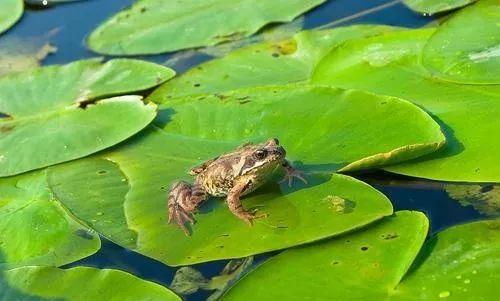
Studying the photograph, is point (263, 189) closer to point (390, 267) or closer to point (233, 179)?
point (233, 179)

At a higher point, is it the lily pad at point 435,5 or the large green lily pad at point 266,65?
the lily pad at point 435,5

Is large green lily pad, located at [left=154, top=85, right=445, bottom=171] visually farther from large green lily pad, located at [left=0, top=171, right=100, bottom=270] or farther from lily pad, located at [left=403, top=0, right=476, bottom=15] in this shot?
lily pad, located at [left=403, top=0, right=476, bottom=15]

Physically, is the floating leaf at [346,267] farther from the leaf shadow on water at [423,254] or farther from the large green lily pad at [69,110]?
the large green lily pad at [69,110]

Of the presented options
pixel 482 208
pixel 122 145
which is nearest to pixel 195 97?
pixel 122 145

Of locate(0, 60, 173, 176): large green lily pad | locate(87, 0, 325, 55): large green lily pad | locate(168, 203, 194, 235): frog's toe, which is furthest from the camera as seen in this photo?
locate(87, 0, 325, 55): large green lily pad

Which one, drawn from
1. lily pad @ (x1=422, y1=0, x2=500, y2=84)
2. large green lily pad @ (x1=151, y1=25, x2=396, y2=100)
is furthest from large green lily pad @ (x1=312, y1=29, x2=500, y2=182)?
large green lily pad @ (x1=151, y1=25, x2=396, y2=100)

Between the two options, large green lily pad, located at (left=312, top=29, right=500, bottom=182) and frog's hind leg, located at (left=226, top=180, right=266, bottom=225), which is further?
large green lily pad, located at (left=312, top=29, right=500, bottom=182)

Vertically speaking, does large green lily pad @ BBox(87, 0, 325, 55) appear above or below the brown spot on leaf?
above

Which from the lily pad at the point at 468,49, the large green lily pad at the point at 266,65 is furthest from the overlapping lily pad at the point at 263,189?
the lily pad at the point at 468,49
